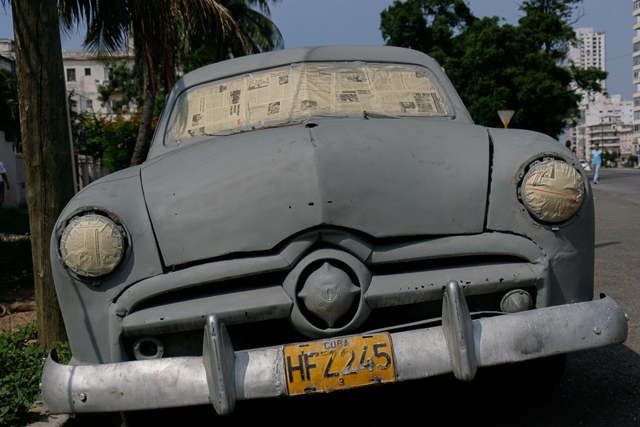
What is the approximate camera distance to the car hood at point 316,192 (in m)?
2.00

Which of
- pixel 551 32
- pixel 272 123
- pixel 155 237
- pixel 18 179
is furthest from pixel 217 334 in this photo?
pixel 551 32

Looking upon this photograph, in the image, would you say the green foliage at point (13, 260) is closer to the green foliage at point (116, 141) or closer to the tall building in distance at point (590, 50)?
the green foliage at point (116, 141)

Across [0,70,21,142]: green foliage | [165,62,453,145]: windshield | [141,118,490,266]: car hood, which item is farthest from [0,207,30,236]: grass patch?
[141,118,490,266]: car hood

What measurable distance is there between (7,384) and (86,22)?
4.87 metres

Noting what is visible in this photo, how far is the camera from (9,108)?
15.1m

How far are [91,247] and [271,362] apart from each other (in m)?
0.77

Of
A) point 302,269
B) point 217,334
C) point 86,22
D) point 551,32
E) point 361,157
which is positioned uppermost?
point 551,32

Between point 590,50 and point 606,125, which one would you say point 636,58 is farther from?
point 590,50

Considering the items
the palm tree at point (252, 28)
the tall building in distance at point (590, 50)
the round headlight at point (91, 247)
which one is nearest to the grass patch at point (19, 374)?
the round headlight at point (91, 247)

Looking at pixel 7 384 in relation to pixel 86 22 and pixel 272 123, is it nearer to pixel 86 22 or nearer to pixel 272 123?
pixel 272 123

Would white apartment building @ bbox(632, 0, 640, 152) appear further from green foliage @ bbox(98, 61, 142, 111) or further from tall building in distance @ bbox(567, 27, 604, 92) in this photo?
tall building in distance @ bbox(567, 27, 604, 92)

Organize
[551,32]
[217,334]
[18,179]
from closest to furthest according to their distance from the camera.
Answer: [217,334]
[18,179]
[551,32]

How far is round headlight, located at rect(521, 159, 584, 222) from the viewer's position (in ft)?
6.79

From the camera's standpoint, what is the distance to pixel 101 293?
204 centimetres
